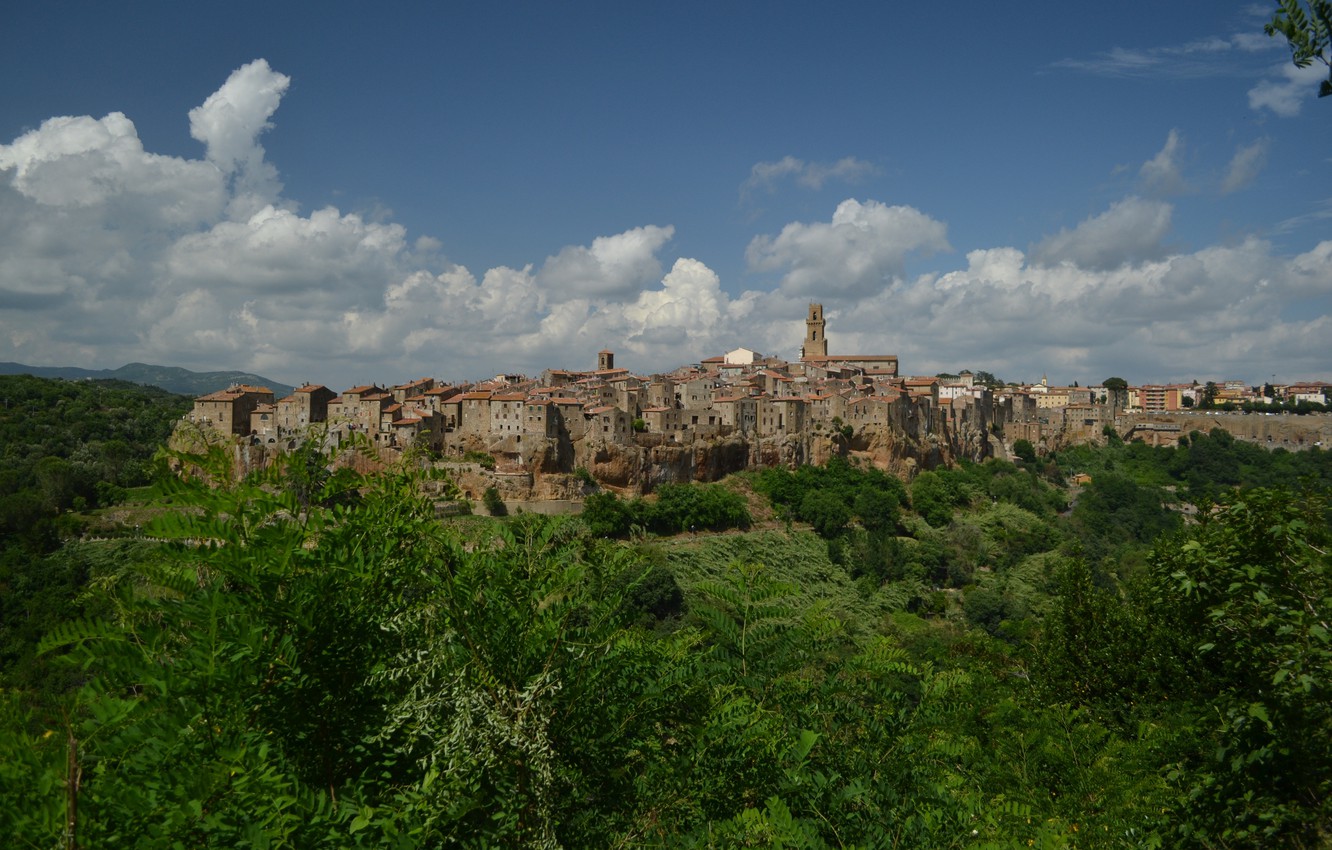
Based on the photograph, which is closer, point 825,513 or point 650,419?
point 825,513

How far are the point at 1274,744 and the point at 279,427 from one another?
52.6m

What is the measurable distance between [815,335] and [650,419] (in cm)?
4013

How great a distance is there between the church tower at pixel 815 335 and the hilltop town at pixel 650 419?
7632 millimetres

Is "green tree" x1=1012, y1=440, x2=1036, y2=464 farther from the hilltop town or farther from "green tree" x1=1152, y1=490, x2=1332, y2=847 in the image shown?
"green tree" x1=1152, y1=490, x2=1332, y2=847

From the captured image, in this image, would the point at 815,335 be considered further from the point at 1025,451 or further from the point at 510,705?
the point at 510,705

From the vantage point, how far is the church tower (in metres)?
84.9

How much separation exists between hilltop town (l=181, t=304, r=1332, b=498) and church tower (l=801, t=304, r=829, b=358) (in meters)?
7.63

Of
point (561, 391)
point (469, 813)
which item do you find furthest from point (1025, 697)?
point (561, 391)

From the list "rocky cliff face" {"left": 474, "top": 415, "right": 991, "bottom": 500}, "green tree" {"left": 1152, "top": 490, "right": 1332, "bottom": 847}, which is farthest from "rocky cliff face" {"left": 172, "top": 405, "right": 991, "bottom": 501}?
"green tree" {"left": 1152, "top": 490, "right": 1332, "bottom": 847}

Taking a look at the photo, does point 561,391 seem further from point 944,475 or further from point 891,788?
point 891,788

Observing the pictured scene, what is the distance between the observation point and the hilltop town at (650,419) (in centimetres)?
4650

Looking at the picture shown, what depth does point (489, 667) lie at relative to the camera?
373cm

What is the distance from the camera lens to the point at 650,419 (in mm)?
50750

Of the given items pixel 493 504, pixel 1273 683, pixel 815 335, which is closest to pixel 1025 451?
pixel 815 335
